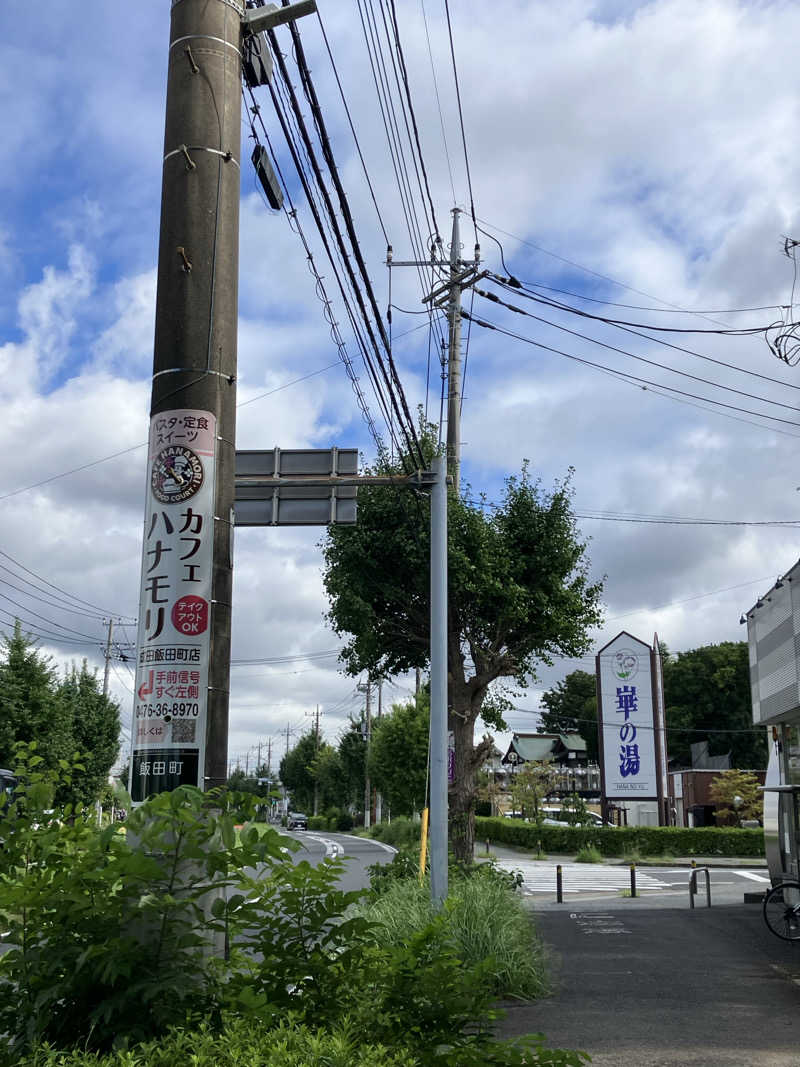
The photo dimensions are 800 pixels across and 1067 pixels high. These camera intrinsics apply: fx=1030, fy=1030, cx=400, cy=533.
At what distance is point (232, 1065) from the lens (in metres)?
3.31

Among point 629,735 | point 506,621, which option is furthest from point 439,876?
point 629,735

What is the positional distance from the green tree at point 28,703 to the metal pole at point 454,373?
1887 cm

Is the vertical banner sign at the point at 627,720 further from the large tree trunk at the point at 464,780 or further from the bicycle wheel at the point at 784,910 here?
the bicycle wheel at the point at 784,910

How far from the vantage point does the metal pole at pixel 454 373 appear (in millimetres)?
23125

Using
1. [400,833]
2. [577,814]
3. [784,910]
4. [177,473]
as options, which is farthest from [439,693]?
[400,833]

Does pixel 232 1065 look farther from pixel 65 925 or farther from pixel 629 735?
pixel 629 735

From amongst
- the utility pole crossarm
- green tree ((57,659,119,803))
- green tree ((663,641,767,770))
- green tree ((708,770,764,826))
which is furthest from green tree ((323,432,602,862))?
green tree ((663,641,767,770))

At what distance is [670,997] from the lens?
10875 millimetres

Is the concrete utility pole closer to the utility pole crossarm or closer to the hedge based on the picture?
the utility pole crossarm

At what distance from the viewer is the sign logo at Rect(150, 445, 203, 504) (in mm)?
5961

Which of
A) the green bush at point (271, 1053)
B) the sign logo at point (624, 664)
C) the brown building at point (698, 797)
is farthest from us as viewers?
the brown building at point (698, 797)

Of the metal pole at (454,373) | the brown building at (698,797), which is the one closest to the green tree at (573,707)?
the brown building at (698,797)

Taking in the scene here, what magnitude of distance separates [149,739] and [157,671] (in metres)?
0.38

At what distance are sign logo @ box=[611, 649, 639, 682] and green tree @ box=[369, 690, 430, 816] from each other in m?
8.65
